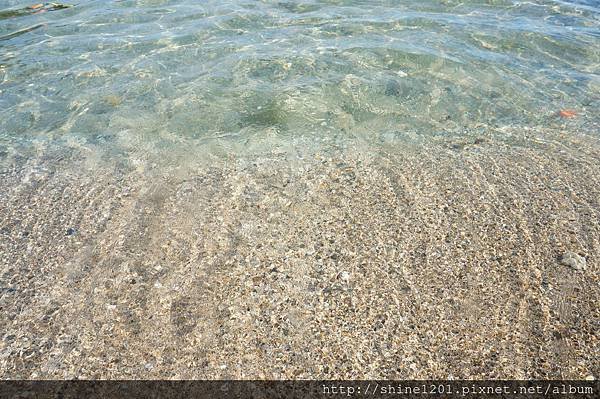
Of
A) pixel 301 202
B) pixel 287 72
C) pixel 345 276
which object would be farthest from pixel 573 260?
pixel 287 72

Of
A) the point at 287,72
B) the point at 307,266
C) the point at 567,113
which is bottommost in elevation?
the point at 307,266

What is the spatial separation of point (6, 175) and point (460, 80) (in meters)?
6.37

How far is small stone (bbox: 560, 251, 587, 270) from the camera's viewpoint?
367 cm

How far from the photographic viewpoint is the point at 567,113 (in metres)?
6.14

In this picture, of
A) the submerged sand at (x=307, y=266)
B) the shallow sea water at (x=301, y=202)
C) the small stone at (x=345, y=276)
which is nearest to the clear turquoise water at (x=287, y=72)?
the shallow sea water at (x=301, y=202)

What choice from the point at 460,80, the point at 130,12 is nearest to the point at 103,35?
the point at 130,12

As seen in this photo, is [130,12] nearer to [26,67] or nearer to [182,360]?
[26,67]

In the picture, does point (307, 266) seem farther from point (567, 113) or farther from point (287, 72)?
point (567, 113)

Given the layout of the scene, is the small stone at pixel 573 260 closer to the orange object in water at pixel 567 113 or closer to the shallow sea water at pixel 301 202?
the shallow sea water at pixel 301 202

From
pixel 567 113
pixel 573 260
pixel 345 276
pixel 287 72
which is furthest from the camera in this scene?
pixel 287 72

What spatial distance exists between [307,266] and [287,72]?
4303mm

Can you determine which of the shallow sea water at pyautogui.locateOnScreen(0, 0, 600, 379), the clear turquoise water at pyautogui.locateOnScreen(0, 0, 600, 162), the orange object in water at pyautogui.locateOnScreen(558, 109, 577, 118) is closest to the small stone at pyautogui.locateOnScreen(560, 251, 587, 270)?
the shallow sea water at pyautogui.locateOnScreen(0, 0, 600, 379)

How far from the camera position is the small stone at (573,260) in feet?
12.0

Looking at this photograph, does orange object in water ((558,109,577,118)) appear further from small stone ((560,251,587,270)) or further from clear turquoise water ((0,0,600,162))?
small stone ((560,251,587,270))
